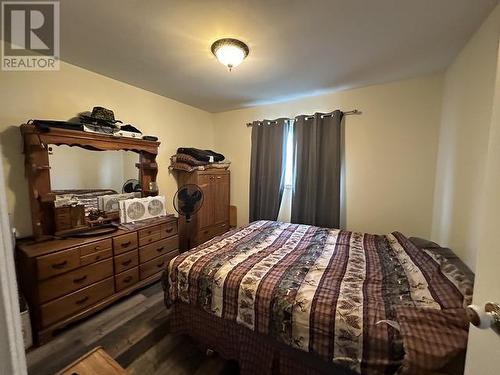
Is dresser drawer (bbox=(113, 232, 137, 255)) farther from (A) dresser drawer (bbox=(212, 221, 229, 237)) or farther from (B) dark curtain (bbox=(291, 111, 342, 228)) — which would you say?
Result: (B) dark curtain (bbox=(291, 111, 342, 228))

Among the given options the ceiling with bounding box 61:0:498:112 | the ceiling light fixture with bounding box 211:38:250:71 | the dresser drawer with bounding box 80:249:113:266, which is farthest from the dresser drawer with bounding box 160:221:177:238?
the ceiling light fixture with bounding box 211:38:250:71

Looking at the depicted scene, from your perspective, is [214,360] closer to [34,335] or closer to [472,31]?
[34,335]

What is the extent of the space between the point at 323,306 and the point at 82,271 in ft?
6.52

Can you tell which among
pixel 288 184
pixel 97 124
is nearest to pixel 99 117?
pixel 97 124

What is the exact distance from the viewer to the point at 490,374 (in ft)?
2.12

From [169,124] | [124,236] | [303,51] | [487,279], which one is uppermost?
[303,51]

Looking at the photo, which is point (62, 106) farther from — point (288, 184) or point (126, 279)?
point (288, 184)

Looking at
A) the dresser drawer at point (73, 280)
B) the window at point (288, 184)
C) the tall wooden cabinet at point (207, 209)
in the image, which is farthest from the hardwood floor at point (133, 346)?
the window at point (288, 184)

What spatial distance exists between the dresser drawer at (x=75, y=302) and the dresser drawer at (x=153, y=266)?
0.32 metres

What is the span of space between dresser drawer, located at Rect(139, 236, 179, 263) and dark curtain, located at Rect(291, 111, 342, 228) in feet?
5.46

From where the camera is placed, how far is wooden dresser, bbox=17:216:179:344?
1.68 meters

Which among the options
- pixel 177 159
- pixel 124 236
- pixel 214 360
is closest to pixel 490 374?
pixel 214 360

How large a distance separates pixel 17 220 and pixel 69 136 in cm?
83

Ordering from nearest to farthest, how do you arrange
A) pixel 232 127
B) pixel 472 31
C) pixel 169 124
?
pixel 472 31 < pixel 169 124 < pixel 232 127
